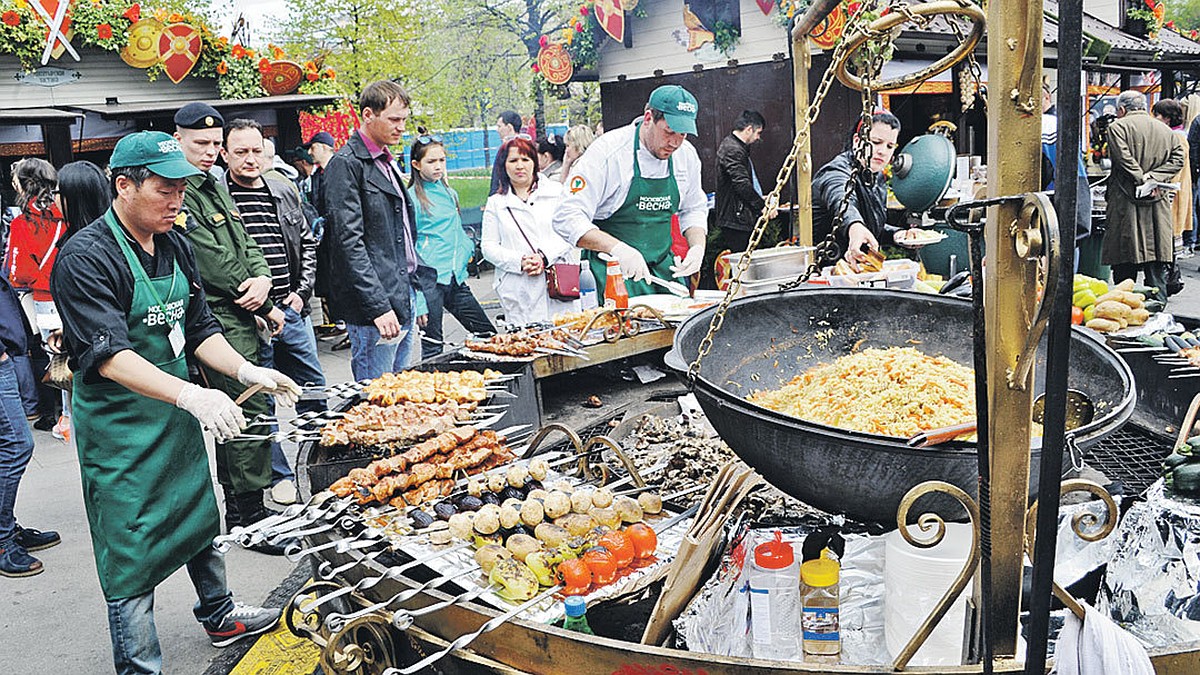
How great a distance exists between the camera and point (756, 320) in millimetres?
3443

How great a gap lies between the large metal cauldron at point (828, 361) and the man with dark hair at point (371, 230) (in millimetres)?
3012

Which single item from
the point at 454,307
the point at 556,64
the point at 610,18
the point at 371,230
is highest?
the point at 610,18

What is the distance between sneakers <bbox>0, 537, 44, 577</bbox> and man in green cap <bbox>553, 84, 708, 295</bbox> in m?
3.84

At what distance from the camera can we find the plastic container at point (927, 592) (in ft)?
7.14

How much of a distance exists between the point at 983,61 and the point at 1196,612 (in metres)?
13.5

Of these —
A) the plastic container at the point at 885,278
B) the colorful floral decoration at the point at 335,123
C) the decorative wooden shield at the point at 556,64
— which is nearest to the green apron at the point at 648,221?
the plastic container at the point at 885,278

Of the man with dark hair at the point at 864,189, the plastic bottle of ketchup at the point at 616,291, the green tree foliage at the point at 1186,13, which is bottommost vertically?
the plastic bottle of ketchup at the point at 616,291

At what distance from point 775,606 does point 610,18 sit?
41.4 feet

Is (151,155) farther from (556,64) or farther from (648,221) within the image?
(556,64)

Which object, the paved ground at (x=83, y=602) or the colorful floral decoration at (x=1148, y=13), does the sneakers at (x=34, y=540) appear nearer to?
the paved ground at (x=83, y=602)

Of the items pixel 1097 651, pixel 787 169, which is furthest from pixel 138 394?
pixel 1097 651

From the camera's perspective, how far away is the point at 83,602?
482cm

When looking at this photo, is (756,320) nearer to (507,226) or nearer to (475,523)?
(475,523)

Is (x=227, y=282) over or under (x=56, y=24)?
under
